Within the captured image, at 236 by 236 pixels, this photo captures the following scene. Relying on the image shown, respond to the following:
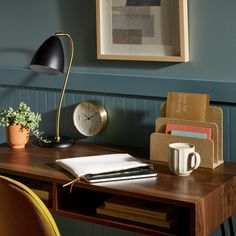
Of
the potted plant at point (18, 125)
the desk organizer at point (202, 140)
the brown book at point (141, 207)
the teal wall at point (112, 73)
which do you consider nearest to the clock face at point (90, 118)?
the teal wall at point (112, 73)

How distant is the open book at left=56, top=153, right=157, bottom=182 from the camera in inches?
83.1

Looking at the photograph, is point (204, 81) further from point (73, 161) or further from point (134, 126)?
point (73, 161)

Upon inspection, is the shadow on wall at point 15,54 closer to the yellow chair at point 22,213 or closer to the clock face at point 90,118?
the clock face at point 90,118

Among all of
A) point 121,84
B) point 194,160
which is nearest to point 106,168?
point 194,160

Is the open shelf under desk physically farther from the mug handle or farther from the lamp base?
the lamp base

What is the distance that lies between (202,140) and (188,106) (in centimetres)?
16

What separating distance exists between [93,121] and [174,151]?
618mm

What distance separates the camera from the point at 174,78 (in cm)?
247

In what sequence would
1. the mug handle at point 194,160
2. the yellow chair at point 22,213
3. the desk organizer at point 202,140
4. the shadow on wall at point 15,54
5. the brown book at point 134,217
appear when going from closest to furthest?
the yellow chair at point 22,213, the brown book at point 134,217, the mug handle at point 194,160, the desk organizer at point 202,140, the shadow on wall at point 15,54

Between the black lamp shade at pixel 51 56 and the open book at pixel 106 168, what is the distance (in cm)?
43

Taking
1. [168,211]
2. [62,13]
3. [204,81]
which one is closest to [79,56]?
[62,13]

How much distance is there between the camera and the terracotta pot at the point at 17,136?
2.56 meters

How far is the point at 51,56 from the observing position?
2.52 metres

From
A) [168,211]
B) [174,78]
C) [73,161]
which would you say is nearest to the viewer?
[168,211]
